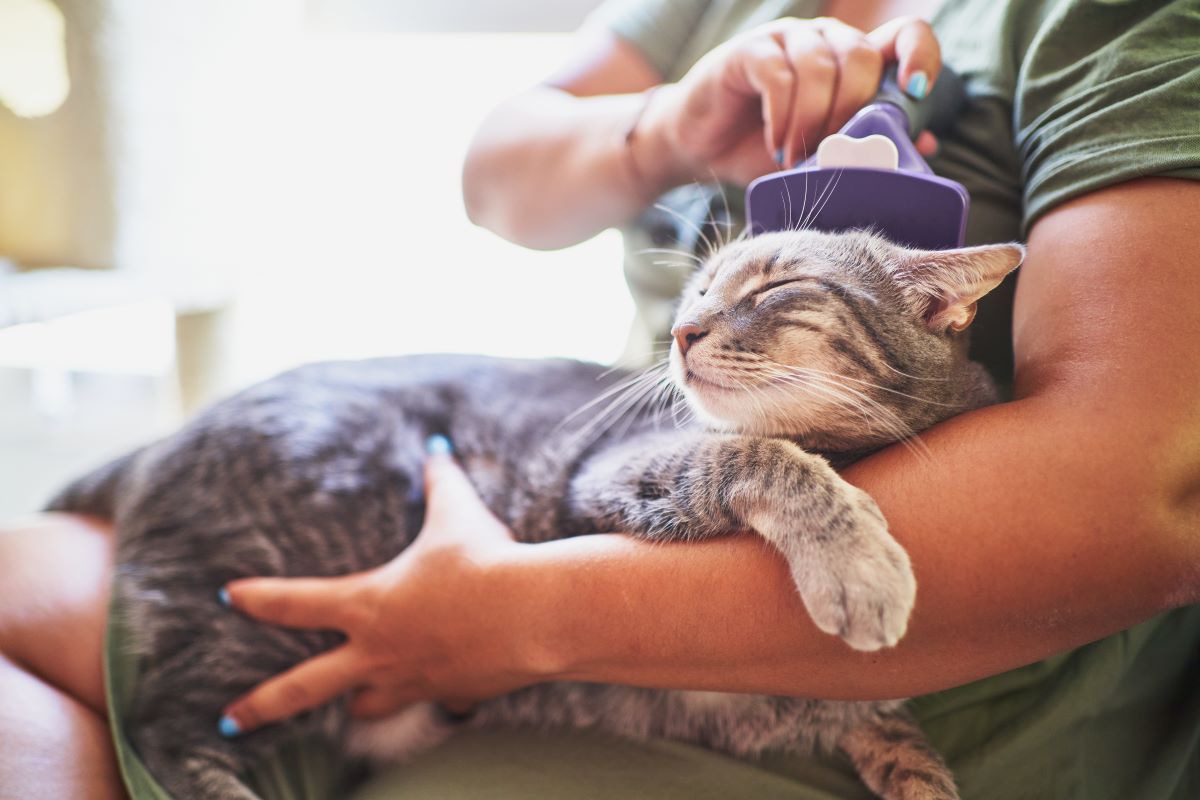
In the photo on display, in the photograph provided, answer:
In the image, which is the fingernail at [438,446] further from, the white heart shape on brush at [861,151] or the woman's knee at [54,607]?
the white heart shape on brush at [861,151]

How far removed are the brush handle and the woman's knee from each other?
1.07 metres

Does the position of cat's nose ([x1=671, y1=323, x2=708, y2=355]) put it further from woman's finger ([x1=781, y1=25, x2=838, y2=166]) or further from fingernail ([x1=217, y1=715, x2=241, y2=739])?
fingernail ([x1=217, y1=715, x2=241, y2=739])

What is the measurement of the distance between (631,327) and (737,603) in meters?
0.72

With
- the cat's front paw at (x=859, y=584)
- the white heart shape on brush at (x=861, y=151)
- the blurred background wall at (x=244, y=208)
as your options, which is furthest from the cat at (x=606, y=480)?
the blurred background wall at (x=244, y=208)

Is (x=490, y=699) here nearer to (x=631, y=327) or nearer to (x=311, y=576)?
(x=311, y=576)

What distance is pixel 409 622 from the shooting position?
35.3 inches

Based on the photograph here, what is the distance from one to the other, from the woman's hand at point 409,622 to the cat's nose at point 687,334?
296 mm

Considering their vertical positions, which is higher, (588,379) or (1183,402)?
(1183,402)

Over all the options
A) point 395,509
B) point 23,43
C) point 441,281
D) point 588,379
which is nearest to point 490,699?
point 395,509

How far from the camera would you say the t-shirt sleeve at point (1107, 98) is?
713mm

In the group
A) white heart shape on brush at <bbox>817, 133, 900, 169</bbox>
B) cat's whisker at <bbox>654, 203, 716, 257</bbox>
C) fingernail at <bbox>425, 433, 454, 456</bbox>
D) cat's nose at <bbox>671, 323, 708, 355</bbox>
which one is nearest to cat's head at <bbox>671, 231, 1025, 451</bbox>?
cat's nose at <bbox>671, 323, 708, 355</bbox>

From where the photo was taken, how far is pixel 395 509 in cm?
107

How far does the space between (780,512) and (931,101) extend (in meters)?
0.47

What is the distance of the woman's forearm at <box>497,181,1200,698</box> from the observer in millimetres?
654
